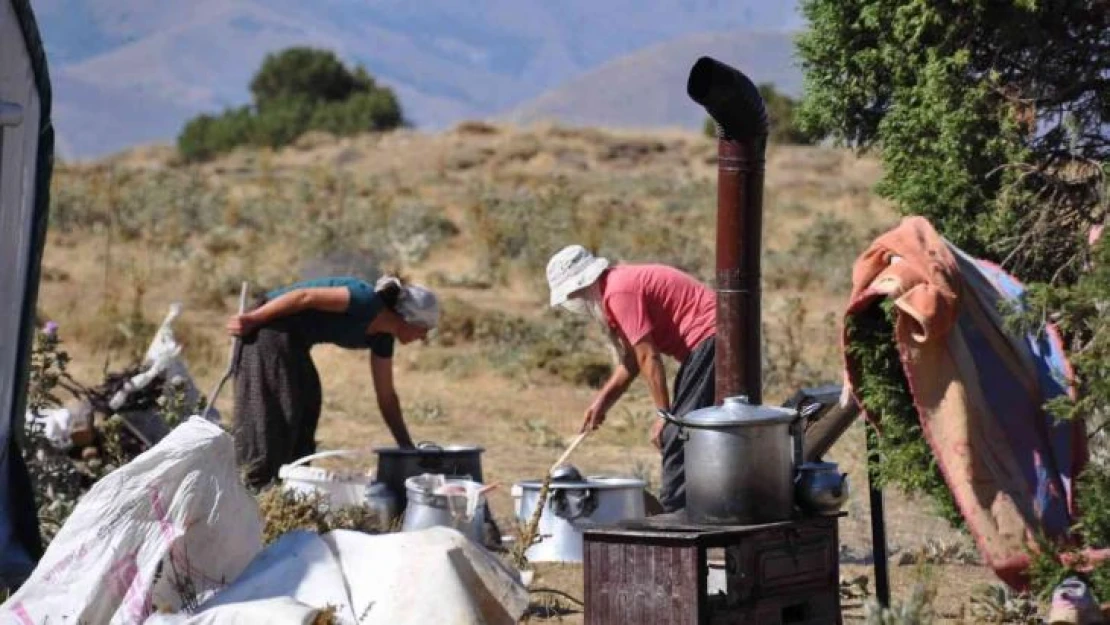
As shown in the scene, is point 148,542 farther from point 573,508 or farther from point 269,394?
point 269,394

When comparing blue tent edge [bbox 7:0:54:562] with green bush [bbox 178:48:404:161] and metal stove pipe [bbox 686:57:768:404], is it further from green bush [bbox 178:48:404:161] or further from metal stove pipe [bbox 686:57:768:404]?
green bush [bbox 178:48:404:161]

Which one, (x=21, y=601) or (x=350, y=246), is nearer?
(x=21, y=601)

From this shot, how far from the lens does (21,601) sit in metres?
6.21

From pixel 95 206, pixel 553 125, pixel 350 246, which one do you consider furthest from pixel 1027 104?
pixel 553 125

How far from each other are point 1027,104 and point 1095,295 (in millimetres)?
1920

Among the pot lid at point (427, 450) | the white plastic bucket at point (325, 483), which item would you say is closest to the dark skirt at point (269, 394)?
the white plastic bucket at point (325, 483)

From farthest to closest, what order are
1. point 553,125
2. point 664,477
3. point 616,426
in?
point 553,125, point 616,426, point 664,477

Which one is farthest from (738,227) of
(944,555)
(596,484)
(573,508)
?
(944,555)

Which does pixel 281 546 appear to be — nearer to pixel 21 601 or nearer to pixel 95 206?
pixel 21 601

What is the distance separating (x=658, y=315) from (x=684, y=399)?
1.23 feet

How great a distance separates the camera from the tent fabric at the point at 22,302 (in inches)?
295

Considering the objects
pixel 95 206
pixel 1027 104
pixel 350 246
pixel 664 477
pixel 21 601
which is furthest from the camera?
pixel 95 206

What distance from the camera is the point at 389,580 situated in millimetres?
6371

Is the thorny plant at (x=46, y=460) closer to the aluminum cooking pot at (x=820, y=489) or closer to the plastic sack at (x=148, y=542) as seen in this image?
the plastic sack at (x=148, y=542)
